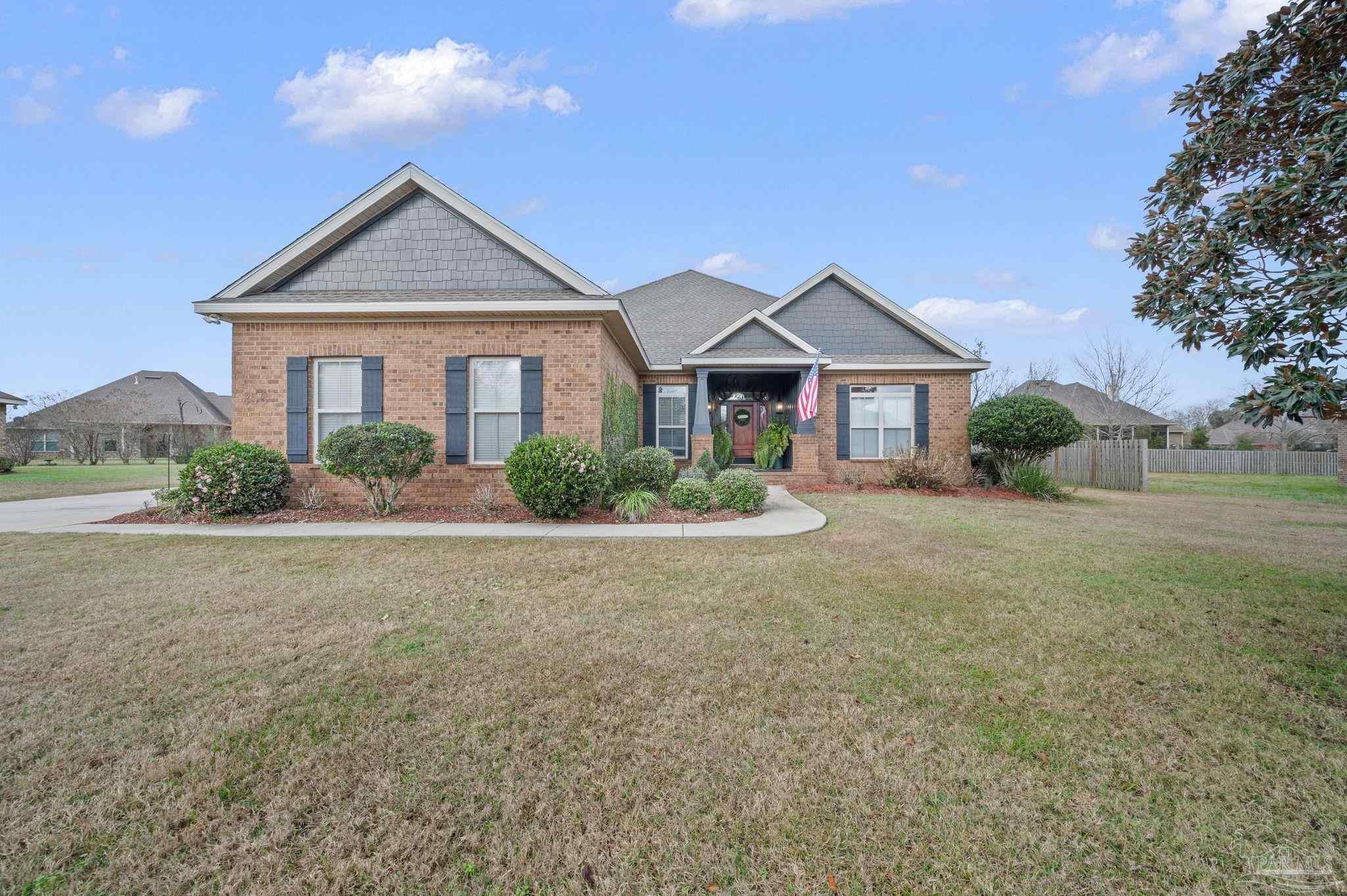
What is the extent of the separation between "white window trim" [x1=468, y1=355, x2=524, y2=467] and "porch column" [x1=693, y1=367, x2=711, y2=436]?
18.7 feet

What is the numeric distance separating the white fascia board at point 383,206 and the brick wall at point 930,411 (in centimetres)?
818

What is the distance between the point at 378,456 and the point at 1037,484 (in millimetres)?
13445

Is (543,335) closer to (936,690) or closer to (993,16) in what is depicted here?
(936,690)

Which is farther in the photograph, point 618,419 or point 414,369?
point 618,419

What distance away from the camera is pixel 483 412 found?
32.6ft

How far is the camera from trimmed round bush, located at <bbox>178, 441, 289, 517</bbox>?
8.49 metres

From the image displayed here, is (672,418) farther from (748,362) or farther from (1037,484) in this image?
(1037,484)

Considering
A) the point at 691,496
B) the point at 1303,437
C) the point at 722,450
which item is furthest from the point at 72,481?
the point at 1303,437

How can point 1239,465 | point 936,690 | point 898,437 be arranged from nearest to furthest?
1. point 936,690
2. point 898,437
3. point 1239,465

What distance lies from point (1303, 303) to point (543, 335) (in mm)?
9094

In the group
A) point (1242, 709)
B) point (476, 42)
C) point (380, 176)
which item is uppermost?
point (476, 42)

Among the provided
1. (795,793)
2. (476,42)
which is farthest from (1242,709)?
(476,42)

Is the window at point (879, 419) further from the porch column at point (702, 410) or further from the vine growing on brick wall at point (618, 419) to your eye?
the vine growing on brick wall at point (618, 419)

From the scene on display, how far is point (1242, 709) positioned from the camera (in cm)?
283
